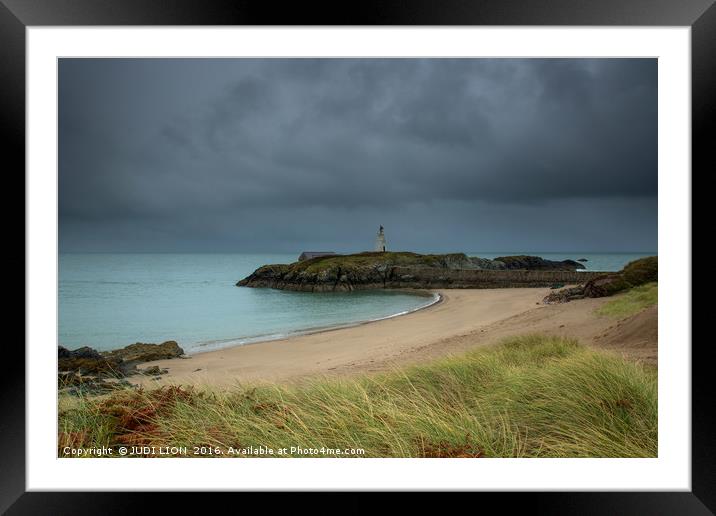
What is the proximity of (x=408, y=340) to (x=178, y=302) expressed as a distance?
2.77 meters

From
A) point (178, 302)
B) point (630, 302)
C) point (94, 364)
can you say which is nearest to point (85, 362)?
point (94, 364)

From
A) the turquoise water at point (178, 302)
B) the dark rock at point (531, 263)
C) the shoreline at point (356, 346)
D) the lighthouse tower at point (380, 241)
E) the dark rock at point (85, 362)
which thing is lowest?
the shoreline at point (356, 346)

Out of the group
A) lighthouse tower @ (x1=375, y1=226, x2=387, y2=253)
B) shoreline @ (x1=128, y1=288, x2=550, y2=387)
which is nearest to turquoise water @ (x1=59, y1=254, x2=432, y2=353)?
shoreline @ (x1=128, y1=288, x2=550, y2=387)

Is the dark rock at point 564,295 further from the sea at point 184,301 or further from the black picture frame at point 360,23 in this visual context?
the black picture frame at point 360,23

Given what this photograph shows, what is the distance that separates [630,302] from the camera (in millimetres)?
3258

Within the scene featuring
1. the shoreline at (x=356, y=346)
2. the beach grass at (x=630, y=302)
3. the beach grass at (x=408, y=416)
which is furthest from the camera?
the shoreline at (x=356, y=346)

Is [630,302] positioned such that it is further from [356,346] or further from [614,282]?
[356,346]

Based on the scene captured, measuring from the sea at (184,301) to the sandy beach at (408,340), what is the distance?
12.2 inches

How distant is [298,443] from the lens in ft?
6.77

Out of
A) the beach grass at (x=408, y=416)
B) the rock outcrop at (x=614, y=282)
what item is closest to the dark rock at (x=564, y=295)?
the rock outcrop at (x=614, y=282)

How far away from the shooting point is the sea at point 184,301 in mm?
2865

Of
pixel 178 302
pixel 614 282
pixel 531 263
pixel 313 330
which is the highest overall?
pixel 531 263

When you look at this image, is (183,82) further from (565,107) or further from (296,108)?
(565,107)

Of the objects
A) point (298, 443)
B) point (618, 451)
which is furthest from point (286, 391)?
point (618, 451)
